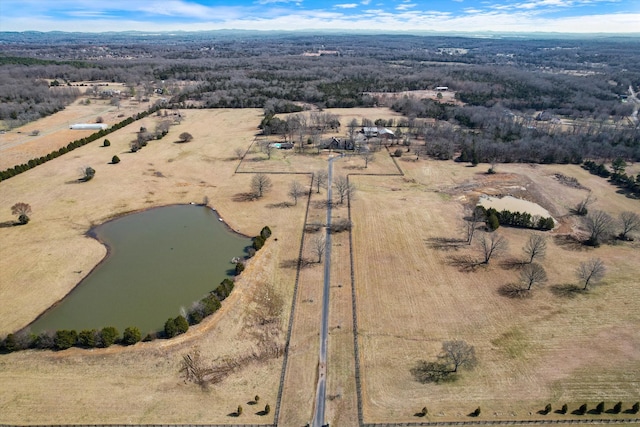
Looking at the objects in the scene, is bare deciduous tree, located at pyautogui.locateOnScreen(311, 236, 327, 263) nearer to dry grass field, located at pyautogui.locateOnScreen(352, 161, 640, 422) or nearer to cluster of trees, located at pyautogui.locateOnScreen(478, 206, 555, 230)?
dry grass field, located at pyautogui.locateOnScreen(352, 161, 640, 422)

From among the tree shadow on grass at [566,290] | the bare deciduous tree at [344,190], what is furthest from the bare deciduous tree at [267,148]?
the tree shadow on grass at [566,290]

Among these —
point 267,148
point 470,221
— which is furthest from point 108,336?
point 267,148

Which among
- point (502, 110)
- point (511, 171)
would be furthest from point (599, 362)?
point (502, 110)

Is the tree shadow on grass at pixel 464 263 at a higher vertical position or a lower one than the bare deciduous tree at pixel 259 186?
lower

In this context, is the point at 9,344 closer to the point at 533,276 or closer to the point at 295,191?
the point at 295,191

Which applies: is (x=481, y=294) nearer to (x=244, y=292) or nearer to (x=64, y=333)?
(x=244, y=292)

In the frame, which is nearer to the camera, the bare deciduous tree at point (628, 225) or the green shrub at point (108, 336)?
the green shrub at point (108, 336)

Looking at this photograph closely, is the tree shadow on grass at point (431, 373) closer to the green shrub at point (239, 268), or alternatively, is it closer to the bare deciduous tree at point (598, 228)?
the green shrub at point (239, 268)
